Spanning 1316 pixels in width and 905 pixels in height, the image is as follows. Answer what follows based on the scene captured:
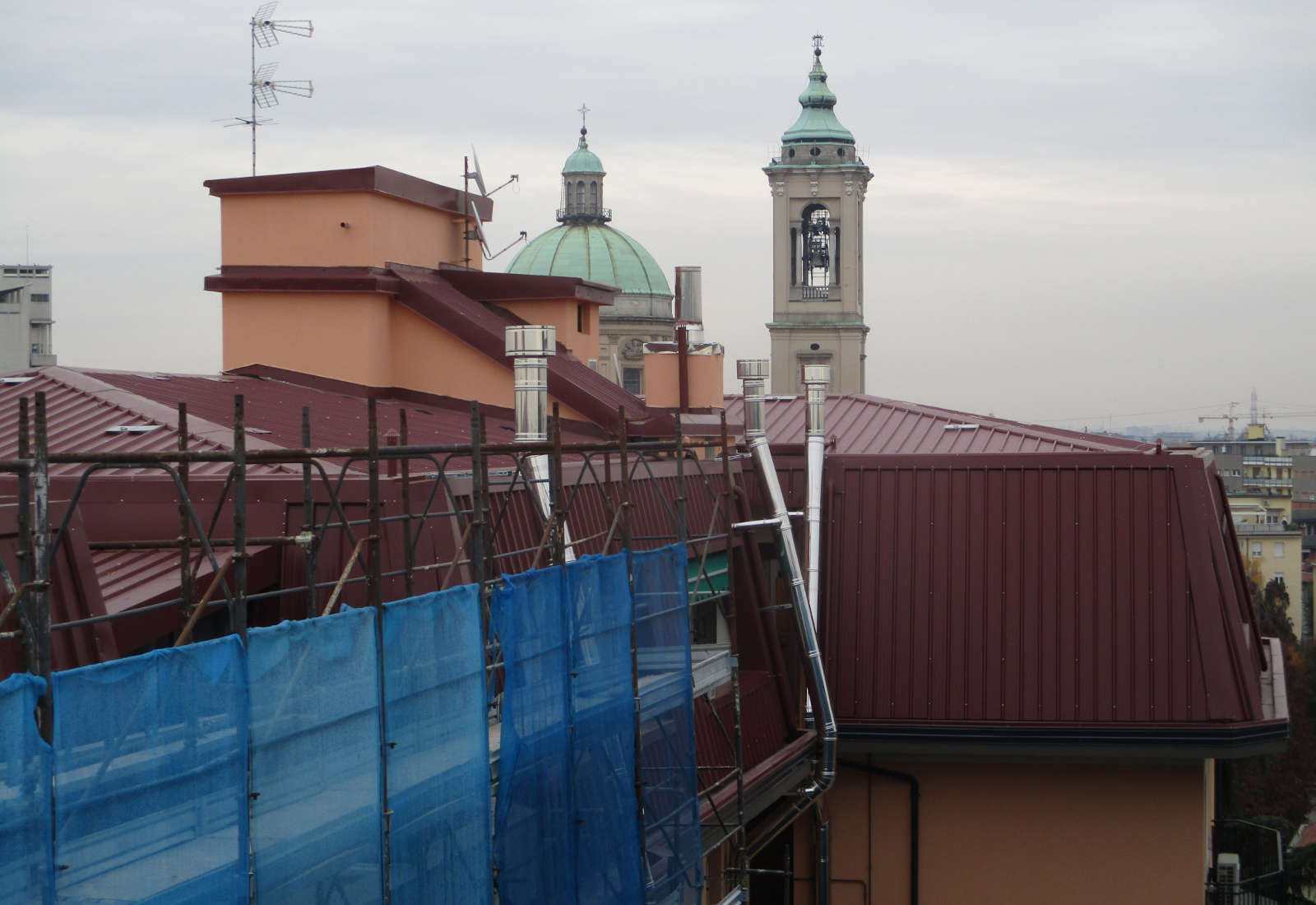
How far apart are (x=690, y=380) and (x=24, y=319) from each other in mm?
44588

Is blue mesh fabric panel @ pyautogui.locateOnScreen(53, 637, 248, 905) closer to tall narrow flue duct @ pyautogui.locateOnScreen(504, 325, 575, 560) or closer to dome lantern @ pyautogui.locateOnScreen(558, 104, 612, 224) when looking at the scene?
tall narrow flue duct @ pyautogui.locateOnScreen(504, 325, 575, 560)

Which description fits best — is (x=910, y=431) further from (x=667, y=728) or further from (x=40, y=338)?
(x=40, y=338)

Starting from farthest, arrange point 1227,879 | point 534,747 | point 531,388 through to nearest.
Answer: point 1227,879 → point 531,388 → point 534,747

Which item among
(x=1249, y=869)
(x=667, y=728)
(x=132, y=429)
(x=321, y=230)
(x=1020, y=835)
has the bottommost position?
(x=1249, y=869)

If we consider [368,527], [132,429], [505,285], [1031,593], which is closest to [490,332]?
[505,285]

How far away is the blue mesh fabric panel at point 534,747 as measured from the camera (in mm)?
10914

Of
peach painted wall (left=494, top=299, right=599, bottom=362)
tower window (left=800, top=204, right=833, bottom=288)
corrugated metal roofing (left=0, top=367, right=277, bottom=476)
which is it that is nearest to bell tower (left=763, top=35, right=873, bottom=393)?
tower window (left=800, top=204, right=833, bottom=288)

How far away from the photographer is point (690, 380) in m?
18.7

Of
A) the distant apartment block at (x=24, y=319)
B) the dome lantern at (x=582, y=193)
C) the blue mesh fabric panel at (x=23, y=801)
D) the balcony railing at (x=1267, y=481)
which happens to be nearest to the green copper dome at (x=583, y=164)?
the dome lantern at (x=582, y=193)

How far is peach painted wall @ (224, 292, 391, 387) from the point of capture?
915 inches

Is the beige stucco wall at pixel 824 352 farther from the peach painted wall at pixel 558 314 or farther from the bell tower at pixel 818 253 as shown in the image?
the peach painted wall at pixel 558 314

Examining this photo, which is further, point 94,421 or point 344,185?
point 344,185

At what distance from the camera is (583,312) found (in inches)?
1102

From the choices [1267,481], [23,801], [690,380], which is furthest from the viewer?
[1267,481]
